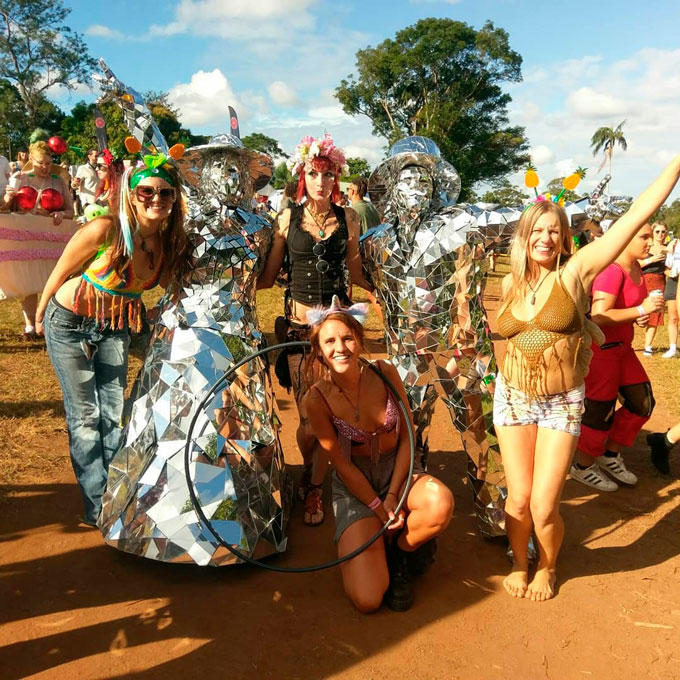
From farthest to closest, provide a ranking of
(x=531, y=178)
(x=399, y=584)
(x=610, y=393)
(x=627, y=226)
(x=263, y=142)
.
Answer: (x=263, y=142) < (x=610, y=393) < (x=531, y=178) < (x=399, y=584) < (x=627, y=226)

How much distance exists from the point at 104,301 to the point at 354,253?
140cm

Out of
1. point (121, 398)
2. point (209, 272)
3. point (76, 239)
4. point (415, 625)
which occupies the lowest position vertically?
point (415, 625)

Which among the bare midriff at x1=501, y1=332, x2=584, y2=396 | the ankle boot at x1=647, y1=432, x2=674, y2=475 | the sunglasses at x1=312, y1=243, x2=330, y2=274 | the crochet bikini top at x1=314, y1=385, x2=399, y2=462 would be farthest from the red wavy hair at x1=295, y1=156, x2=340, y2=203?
the ankle boot at x1=647, y1=432, x2=674, y2=475

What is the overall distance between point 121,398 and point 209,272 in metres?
0.87

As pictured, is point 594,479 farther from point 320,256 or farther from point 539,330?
point 320,256

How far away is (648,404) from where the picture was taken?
398 centimetres

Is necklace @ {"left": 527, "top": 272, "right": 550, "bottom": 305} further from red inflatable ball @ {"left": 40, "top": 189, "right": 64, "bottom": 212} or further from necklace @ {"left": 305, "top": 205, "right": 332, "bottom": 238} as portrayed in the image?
red inflatable ball @ {"left": 40, "top": 189, "right": 64, "bottom": 212}

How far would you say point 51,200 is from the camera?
6391 mm

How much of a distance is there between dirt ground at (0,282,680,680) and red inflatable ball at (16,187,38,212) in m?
3.92

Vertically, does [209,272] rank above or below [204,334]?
above

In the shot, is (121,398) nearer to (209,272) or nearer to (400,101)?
(209,272)

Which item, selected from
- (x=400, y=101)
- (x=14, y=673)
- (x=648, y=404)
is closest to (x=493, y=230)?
(x=648, y=404)

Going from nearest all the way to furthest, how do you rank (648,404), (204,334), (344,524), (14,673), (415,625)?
(14,673)
(415,625)
(344,524)
(204,334)
(648,404)

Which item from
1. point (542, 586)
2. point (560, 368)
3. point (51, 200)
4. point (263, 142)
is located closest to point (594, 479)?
point (542, 586)
